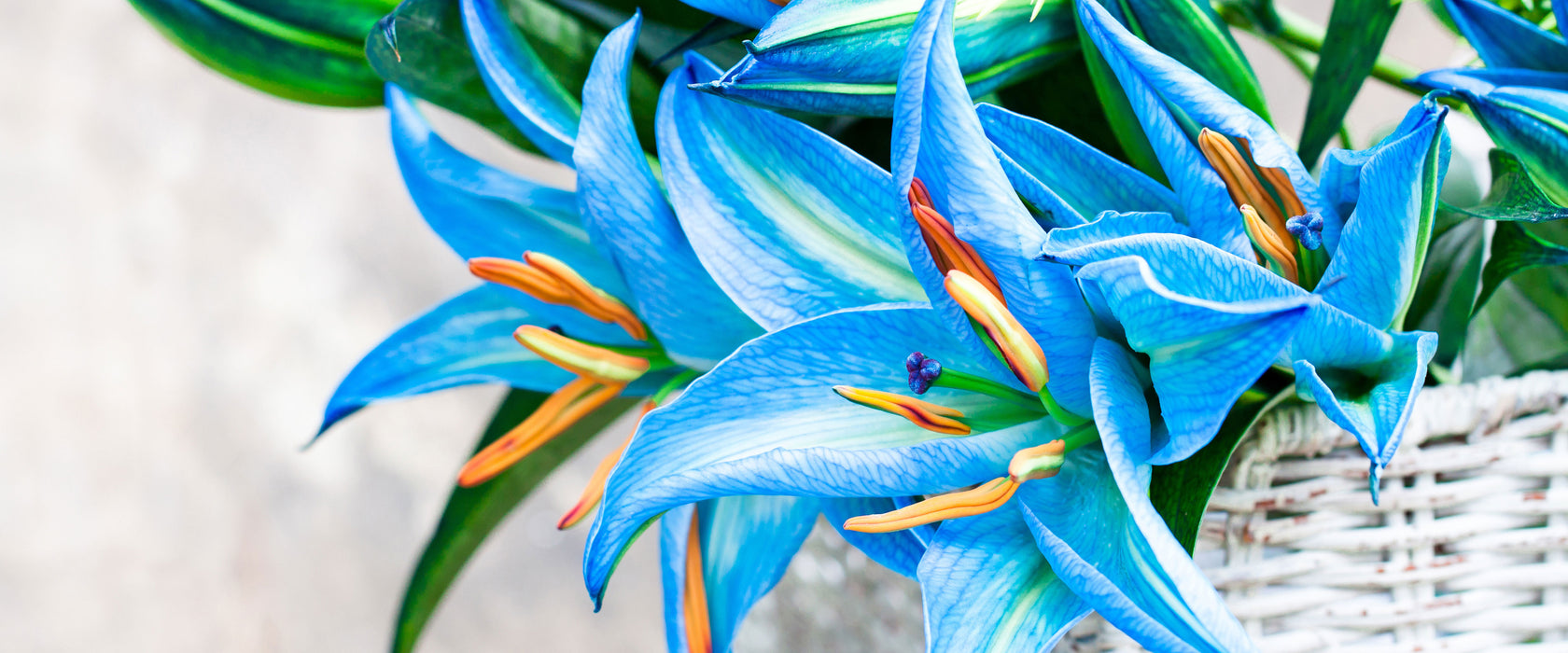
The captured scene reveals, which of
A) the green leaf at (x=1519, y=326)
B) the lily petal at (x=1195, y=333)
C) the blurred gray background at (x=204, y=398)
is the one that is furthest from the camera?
the blurred gray background at (x=204, y=398)

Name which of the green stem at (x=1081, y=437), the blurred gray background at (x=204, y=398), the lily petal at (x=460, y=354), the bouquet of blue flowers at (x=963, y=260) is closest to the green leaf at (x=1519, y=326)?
the bouquet of blue flowers at (x=963, y=260)

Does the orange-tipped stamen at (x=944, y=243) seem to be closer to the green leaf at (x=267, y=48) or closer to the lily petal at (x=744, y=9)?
the lily petal at (x=744, y=9)

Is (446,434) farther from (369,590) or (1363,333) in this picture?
(1363,333)

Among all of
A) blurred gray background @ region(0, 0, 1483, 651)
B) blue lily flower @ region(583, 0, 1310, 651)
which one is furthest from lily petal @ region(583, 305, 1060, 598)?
blurred gray background @ region(0, 0, 1483, 651)

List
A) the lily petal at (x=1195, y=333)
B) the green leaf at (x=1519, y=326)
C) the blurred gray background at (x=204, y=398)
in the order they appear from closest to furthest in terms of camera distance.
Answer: the lily petal at (x=1195, y=333) → the green leaf at (x=1519, y=326) → the blurred gray background at (x=204, y=398)

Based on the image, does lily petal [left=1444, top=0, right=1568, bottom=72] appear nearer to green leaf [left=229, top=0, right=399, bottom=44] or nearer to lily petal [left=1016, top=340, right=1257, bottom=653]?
lily petal [left=1016, top=340, right=1257, bottom=653]

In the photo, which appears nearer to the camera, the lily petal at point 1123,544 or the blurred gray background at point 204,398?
the lily petal at point 1123,544

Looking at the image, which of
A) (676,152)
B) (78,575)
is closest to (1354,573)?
(676,152)

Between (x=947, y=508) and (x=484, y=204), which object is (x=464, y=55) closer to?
(x=484, y=204)
